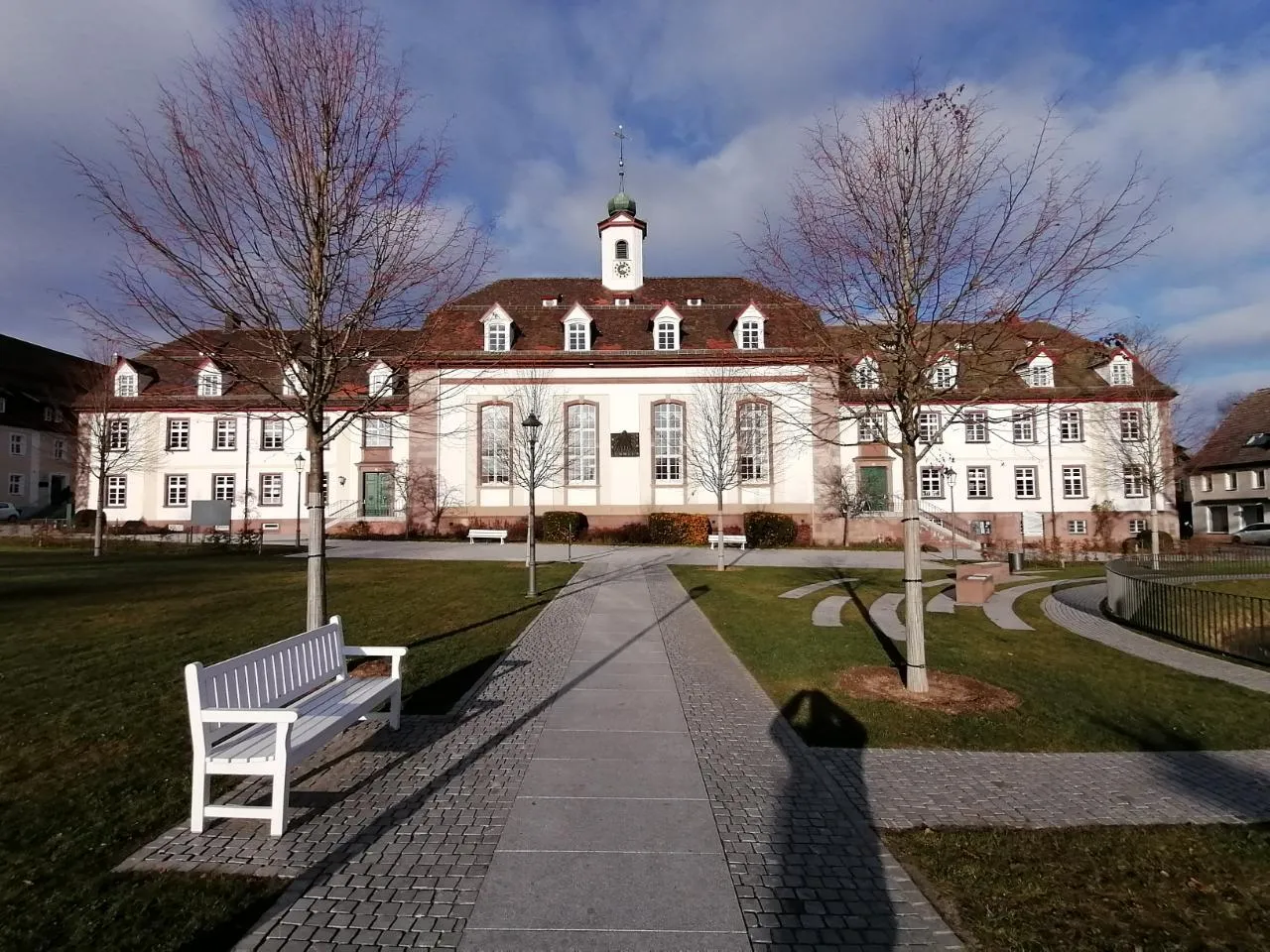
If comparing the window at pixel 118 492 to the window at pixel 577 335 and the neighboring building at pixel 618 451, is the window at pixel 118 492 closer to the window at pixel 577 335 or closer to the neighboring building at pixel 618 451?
the neighboring building at pixel 618 451

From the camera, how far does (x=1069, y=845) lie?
4238 mm

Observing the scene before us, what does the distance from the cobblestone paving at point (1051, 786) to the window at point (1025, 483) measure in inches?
1324

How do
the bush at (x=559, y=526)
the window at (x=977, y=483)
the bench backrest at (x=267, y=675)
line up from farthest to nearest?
the window at (x=977, y=483)
the bush at (x=559, y=526)
the bench backrest at (x=267, y=675)

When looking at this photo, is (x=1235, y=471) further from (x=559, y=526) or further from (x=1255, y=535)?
(x=559, y=526)

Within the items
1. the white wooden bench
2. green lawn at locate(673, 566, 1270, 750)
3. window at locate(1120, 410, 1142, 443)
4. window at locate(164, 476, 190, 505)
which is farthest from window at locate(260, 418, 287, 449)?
A: window at locate(1120, 410, 1142, 443)

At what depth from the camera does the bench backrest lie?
14.5 feet

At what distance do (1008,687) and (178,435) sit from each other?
41.7 metres

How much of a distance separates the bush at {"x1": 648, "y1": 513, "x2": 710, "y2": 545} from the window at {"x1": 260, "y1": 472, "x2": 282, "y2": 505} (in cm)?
2079

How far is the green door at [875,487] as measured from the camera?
1373 inches

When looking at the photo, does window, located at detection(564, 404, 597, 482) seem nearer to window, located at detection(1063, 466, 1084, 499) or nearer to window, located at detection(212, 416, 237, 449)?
window, located at detection(212, 416, 237, 449)

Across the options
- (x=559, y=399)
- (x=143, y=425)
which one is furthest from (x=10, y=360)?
(x=559, y=399)

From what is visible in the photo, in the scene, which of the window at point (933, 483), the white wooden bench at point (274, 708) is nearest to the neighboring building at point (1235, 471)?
the window at point (933, 483)

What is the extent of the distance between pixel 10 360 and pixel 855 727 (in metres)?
66.4

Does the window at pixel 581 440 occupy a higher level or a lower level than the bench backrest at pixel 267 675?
higher
